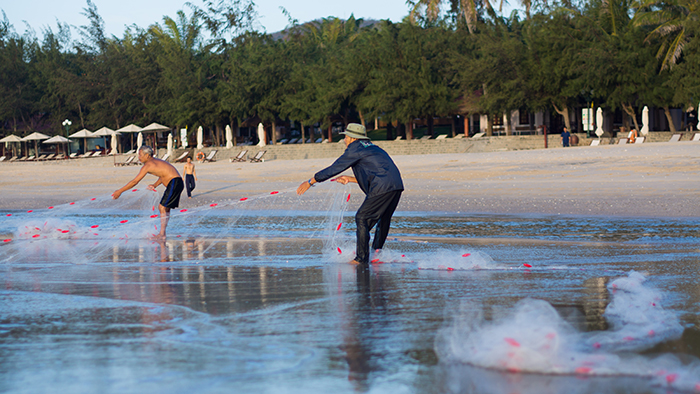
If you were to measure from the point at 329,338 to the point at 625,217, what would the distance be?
9.78 meters

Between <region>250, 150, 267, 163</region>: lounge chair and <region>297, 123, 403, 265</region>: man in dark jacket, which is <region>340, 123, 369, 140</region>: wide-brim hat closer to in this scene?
<region>297, 123, 403, 265</region>: man in dark jacket

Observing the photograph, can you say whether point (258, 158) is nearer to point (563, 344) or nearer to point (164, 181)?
point (164, 181)

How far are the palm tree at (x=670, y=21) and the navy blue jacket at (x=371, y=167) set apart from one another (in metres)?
31.6

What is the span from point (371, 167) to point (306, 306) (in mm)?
2542

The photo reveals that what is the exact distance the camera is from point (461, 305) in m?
5.57

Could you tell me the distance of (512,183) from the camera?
20047 mm

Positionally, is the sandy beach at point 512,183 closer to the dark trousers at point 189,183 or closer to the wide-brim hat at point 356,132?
the dark trousers at point 189,183

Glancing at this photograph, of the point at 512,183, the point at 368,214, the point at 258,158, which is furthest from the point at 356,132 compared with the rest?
the point at 258,158

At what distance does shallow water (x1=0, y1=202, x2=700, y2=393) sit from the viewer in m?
3.76

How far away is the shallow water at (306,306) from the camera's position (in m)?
3.76

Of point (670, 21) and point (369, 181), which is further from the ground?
point (670, 21)

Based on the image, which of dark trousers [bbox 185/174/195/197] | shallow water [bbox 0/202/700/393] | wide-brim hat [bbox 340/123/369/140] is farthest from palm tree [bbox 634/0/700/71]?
wide-brim hat [bbox 340/123/369/140]

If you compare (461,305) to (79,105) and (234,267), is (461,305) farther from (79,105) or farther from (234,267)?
(79,105)

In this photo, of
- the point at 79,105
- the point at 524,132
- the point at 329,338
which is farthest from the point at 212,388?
the point at 79,105
